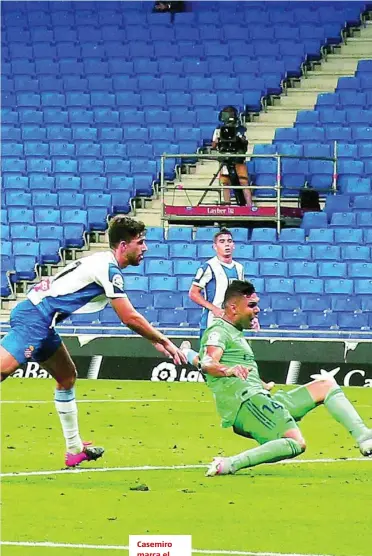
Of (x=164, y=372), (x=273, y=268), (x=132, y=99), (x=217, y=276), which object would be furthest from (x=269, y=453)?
(x=132, y=99)

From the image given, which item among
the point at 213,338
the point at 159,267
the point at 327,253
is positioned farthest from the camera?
the point at 159,267

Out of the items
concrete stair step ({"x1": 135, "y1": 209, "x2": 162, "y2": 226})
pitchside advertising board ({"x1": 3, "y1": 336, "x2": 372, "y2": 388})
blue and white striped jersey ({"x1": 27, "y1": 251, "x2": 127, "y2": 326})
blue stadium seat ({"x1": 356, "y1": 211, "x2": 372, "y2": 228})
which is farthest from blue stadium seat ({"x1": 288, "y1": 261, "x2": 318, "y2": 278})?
blue and white striped jersey ({"x1": 27, "y1": 251, "x2": 127, "y2": 326})

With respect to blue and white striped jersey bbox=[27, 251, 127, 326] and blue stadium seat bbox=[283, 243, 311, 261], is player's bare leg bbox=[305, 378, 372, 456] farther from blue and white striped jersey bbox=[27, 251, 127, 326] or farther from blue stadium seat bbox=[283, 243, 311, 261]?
blue stadium seat bbox=[283, 243, 311, 261]

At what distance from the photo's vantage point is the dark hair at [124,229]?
31.9ft

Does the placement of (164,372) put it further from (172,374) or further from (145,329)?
(145,329)

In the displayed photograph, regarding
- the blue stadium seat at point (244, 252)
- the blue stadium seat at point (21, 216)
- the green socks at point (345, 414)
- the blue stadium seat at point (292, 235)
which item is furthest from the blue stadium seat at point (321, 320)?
the green socks at point (345, 414)

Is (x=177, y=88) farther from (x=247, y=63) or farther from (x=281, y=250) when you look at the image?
(x=281, y=250)

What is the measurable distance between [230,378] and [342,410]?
0.82m

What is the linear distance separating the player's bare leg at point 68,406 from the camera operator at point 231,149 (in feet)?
43.6

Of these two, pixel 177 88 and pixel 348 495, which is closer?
pixel 348 495

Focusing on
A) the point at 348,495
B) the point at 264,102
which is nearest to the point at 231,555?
the point at 348,495

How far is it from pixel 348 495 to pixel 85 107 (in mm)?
19542

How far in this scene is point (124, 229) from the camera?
32.0 ft

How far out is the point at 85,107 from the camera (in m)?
28.0
